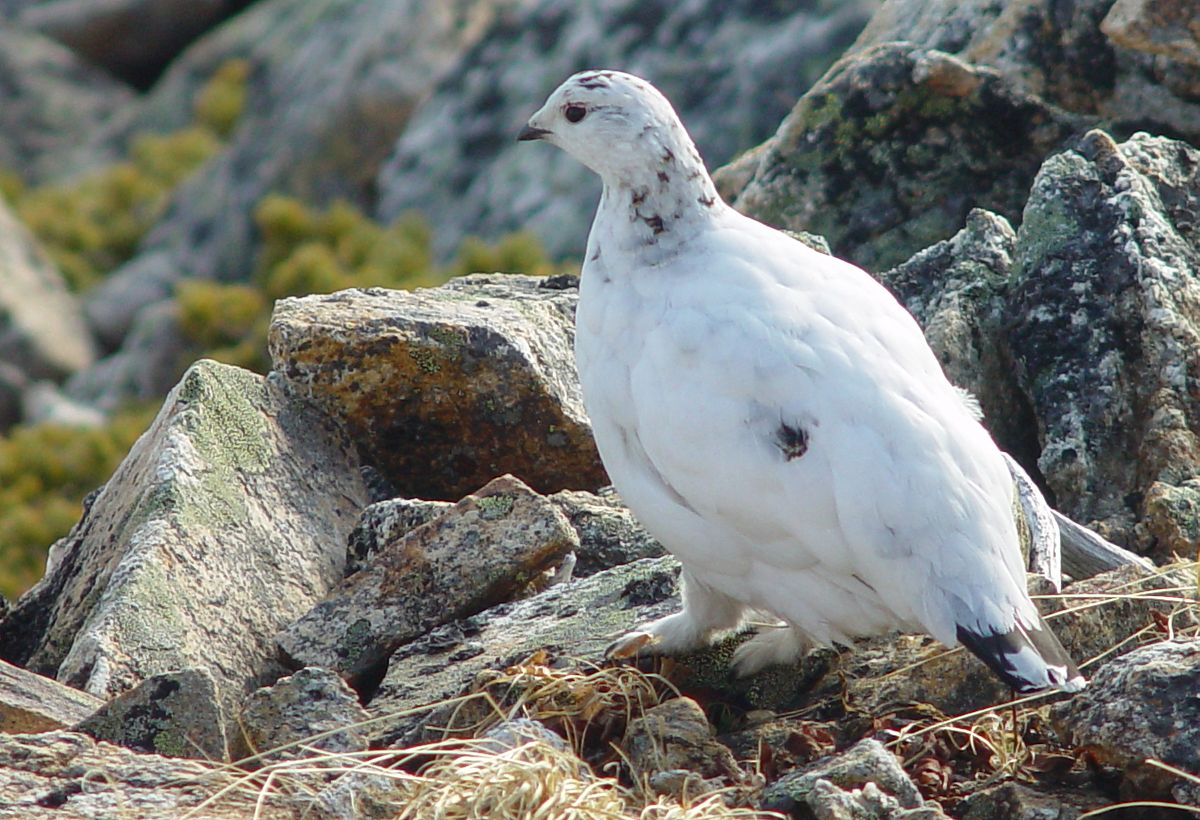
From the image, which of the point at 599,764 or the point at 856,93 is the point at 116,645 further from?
the point at 856,93

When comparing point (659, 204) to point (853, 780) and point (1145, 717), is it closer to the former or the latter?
point (853, 780)

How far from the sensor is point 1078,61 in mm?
7637

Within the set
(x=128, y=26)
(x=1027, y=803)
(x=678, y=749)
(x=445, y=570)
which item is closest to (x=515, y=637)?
(x=445, y=570)

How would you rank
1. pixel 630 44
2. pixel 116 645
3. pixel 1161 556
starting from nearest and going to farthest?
pixel 116 645
pixel 1161 556
pixel 630 44

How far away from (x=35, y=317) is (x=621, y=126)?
12448 mm

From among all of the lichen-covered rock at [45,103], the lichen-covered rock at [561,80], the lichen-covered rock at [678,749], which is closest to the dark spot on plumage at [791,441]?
the lichen-covered rock at [678,749]

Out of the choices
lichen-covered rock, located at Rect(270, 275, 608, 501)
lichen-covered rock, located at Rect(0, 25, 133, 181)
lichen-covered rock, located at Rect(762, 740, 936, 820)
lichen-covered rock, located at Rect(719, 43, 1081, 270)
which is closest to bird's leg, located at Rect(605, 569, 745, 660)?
lichen-covered rock, located at Rect(762, 740, 936, 820)

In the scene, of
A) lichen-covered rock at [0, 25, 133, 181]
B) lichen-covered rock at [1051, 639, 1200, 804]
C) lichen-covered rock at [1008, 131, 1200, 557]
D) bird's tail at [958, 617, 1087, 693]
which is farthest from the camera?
lichen-covered rock at [0, 25, 133, 181]

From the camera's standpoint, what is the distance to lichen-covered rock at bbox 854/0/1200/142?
24.3 ft

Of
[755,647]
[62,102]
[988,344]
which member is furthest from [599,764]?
[62,102]

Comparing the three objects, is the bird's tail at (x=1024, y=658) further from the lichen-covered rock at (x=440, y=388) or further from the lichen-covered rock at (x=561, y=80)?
the lichen-covered rock at (x=561, y=80)

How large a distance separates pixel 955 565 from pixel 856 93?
145 inches

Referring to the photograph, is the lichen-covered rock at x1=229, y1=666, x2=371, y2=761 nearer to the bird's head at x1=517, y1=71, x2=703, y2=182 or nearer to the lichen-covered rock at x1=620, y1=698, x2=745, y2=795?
the lichen-covered rock at x1=620, y1=698, x2=745, y2=795

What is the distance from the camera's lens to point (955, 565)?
411 centimetres
